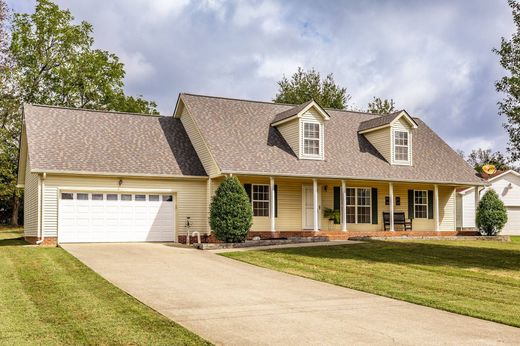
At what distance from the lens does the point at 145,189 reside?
23.1 m

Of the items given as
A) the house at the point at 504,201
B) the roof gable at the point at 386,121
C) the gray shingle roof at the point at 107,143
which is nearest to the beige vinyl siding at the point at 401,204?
the roof gable at the point at 386,121

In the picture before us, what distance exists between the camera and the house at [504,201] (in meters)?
36.5

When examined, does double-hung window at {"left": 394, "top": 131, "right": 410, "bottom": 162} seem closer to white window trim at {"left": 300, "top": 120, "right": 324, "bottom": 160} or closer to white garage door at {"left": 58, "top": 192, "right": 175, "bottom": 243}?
white window trim at {"left": 300, "top": 120, "right": 324, "bottom": 160}

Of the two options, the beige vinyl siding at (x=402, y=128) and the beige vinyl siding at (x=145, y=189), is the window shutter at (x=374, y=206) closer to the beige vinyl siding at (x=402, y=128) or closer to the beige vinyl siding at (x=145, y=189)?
the beige vinyl siding at (x=402, y=128)

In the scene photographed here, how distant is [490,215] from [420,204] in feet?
10.8

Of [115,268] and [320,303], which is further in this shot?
[115,268]

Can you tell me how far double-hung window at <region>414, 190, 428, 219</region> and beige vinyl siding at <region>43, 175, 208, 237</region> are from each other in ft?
34.9

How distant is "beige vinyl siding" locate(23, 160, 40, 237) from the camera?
22234 millimetres

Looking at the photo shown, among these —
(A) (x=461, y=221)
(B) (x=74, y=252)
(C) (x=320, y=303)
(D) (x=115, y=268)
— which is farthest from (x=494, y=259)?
(A) (x=461, y=221)

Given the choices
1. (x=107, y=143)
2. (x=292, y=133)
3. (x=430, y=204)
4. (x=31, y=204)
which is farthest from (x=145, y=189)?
(x=430, y=204)

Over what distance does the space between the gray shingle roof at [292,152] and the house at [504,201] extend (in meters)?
7.58

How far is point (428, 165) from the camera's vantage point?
2850 centimetres

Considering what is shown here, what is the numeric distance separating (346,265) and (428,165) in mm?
14540

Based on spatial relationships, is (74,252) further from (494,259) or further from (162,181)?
(494,259)
